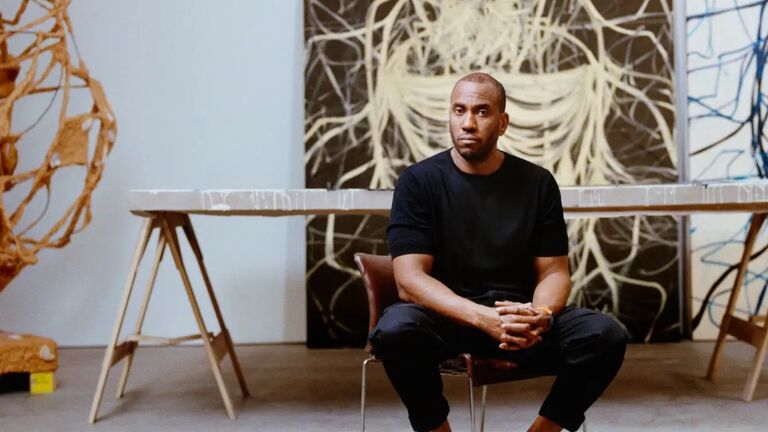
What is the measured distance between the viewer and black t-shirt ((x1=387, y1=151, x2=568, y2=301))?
90.0 inches

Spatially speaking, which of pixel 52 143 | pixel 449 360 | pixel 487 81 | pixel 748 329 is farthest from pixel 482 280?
pixel 52 143

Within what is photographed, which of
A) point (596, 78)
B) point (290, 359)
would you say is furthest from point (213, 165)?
point (596, 78)

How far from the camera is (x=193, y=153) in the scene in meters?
4.66

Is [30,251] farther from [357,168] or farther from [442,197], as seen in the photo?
[442,197]

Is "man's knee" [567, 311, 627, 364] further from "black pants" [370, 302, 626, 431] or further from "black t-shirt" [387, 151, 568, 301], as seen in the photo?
"black t-shirt" [387, 151, 568, 301]

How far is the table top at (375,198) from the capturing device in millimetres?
2803

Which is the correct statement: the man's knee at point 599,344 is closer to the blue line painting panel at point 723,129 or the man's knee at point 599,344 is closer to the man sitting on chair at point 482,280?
the man sitting on chair at point 482,280

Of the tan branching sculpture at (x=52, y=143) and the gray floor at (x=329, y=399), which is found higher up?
the tan branching sculpture at (x=52, y=143)

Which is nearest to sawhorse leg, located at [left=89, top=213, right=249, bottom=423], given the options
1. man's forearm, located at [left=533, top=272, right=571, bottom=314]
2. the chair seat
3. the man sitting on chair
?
the man sitting on chair

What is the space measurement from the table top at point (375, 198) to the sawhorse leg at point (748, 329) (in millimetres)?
519

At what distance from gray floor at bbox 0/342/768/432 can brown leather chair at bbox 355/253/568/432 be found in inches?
23.5

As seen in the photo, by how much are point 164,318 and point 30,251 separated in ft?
3.98

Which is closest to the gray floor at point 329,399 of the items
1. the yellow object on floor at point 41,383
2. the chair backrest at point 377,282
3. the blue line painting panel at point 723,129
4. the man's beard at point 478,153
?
the yellow object on floor at point 41,383

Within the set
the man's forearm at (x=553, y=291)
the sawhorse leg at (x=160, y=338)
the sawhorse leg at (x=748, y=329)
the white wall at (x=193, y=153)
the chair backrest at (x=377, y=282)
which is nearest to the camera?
the man's forearm at (x=553, y=291)
